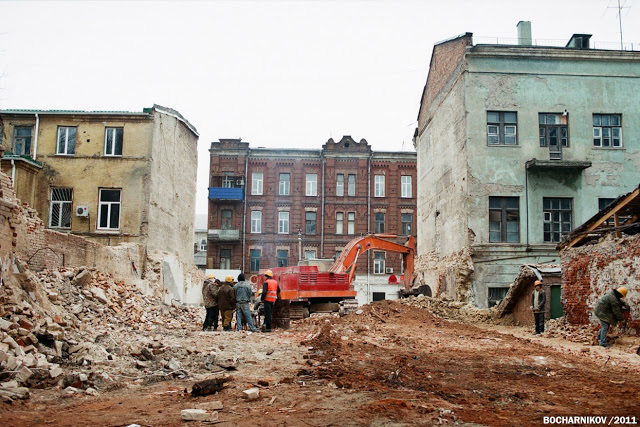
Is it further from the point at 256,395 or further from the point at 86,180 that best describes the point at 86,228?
the point at 256,395

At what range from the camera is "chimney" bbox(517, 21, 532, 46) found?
2561 cm

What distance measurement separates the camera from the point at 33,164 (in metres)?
23.8

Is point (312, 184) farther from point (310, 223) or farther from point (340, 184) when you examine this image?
point (310, 223)

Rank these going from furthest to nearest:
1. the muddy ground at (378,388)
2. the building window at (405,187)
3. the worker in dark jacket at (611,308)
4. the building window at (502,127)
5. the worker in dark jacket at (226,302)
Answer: the building window at (405,187) → the building window at (502,127) → the worker in dark jacket at (226,302) → the worker in dark jacket at (611,308) → the muddy ground at (378,388)

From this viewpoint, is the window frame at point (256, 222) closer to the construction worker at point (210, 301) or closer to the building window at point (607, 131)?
the building window at point (607, 131)

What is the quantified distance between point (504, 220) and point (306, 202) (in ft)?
75.5

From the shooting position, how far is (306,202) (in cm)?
4409

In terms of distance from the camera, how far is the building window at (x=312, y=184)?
44.4 m

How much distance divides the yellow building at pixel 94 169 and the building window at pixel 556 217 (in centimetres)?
1767

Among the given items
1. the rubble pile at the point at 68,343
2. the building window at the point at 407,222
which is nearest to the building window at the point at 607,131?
the rubble pile at the point at 68,343

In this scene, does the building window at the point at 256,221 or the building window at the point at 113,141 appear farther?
the building window at the point at 256,221

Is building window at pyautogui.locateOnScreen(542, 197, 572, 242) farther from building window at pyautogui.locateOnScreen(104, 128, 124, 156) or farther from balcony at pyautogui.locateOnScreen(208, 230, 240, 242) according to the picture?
balcony at pyautogui.locateOnScreen(208, 230, 240, 242)

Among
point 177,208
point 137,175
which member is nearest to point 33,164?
point 137,175

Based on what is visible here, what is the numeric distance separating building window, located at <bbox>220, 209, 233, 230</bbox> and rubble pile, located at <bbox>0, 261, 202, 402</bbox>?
28.2 metres
